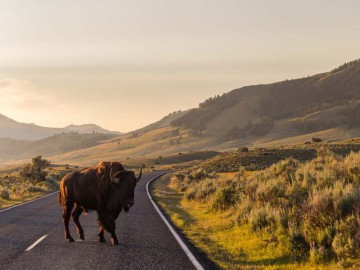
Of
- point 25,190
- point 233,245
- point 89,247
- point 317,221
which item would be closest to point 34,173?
point 25,190

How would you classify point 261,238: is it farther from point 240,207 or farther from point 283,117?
point 283,117

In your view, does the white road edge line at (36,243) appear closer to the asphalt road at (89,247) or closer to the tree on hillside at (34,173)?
the asphalt road at (89,247)

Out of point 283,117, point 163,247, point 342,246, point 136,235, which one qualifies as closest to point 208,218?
point 136,235

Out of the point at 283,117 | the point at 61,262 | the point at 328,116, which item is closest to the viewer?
the point at 61,262

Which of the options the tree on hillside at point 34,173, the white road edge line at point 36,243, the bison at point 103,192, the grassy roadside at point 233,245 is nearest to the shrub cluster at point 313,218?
the grassy roadside at point 233,245

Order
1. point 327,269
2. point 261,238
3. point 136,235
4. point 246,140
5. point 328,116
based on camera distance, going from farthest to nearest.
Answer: point 246,140, point 328,116, point 136,235, point 261,238, point 327,269

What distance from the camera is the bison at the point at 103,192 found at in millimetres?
10008

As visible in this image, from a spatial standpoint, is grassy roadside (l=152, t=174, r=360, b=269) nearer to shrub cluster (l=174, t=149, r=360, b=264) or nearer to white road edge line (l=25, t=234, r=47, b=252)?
shrub cluster (l=174, t=149, r=360, b=264)

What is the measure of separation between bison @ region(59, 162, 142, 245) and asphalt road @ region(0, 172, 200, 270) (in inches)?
24.8

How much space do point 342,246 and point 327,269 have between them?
0.59m

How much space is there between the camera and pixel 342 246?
8117 millimetres

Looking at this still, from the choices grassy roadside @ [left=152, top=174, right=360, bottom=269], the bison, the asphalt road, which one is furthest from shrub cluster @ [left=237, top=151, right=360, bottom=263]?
the bison

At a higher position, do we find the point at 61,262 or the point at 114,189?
the point at 114,189

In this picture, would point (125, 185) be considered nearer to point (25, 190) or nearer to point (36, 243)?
point (36, 243)
